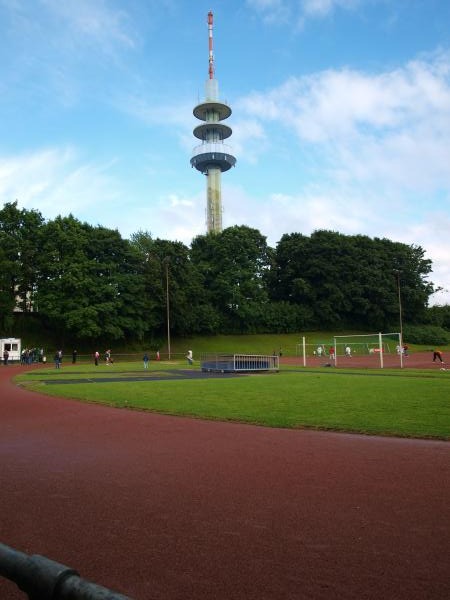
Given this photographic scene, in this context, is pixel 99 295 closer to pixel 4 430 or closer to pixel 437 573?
pixel 4 430

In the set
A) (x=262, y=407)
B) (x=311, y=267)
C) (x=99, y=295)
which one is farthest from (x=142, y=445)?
(x=311, y=267)

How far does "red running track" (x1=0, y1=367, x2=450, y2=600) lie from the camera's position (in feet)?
12.5

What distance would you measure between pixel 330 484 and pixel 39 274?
177ft

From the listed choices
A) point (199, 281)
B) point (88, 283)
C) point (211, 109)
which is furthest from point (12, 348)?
point (211, 109)

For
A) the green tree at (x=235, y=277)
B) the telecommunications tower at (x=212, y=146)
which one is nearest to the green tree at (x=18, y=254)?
the green tree at (x=235, y=277)

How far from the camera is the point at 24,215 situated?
186 feet

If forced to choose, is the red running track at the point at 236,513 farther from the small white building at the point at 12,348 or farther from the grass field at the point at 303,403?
the small white building at the point at 12,348

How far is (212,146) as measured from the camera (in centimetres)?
8719

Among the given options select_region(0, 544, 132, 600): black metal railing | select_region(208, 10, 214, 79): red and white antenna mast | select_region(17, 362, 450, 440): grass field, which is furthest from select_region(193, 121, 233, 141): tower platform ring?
select_region(0, 544, 132, 600): black metal railing

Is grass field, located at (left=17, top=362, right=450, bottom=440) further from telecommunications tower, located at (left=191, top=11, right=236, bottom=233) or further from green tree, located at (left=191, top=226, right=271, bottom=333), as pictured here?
telecommunications tower, located at (left=191, top=11, right=236, bottom=233)

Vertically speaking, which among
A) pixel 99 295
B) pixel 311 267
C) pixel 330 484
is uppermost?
pixel 311 267

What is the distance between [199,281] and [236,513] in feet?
206

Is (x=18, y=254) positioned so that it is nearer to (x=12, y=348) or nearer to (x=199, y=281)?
(x=12, y=348)

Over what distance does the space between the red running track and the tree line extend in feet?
147
